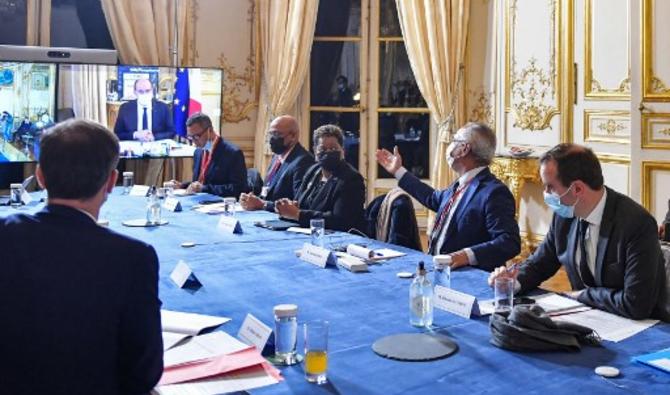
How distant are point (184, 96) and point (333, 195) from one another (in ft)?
10.5

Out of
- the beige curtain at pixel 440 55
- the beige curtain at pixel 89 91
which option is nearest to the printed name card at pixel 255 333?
the beige curtain at pixel 89 91

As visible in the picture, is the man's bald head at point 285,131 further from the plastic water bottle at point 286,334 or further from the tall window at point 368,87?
the plastic water bottle at point 286,334

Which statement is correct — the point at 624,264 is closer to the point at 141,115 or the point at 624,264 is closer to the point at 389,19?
the point at 141,115

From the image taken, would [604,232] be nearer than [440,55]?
Yes

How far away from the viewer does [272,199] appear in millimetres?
4922

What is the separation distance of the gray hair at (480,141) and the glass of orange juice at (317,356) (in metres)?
1.71

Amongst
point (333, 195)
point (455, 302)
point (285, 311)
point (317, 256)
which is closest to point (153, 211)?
point (333, 195)

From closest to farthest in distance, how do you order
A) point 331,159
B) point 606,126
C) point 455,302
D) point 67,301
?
point 67,301, point 455,302, point 331,159, point 606,126

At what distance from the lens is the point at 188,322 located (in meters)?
2.04

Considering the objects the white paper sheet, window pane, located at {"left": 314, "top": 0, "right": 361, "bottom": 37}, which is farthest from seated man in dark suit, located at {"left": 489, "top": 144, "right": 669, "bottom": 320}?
window pane, located at {"left": 314, "top": 0, "right": 361, "bottom": 37}

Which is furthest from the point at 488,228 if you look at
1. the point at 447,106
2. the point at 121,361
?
the point at 447,106

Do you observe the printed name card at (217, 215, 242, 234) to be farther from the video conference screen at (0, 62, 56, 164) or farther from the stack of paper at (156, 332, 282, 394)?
the video conference screen at (0, 62, 56, 164)

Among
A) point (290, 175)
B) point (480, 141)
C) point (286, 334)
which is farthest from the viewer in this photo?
point (290, 175)

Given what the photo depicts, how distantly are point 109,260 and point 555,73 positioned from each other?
5131mm
